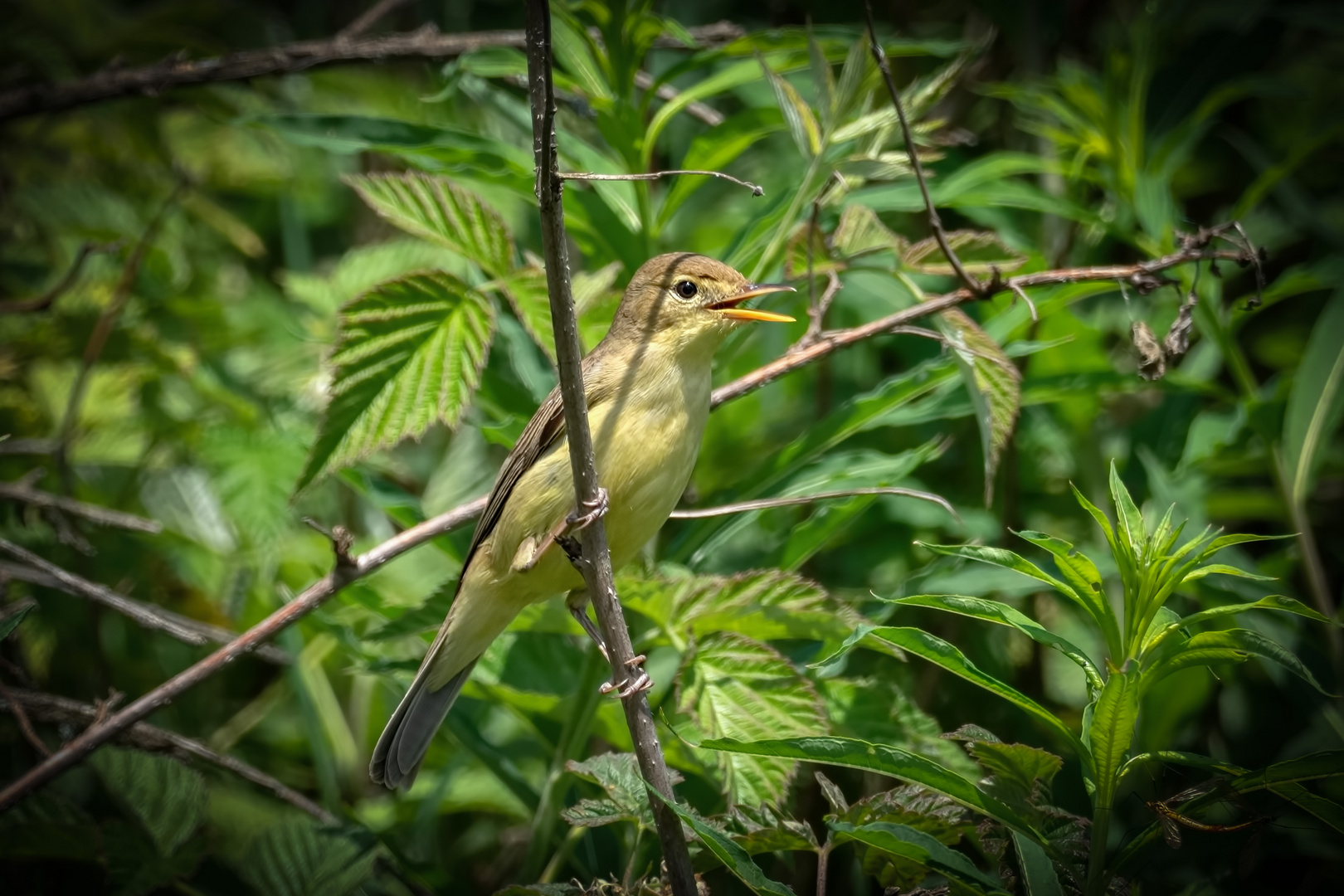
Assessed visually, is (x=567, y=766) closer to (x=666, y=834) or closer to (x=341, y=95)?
(x=666, y=834)

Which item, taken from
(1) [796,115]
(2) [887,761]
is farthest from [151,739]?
(1) [796,115]

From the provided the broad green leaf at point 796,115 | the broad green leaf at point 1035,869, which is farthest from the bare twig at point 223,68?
the broad green leaf at point 1035,869

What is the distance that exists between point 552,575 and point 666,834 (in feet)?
2.38

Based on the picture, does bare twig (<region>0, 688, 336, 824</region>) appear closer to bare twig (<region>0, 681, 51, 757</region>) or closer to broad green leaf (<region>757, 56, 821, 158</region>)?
bare twig (<region>0, 681, 51, 757</region>)

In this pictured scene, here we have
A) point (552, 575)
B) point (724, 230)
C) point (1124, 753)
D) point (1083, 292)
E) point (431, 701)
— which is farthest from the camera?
point (724, 230)

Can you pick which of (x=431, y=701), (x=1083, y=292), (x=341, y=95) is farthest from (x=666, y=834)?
(x=341, y=95)

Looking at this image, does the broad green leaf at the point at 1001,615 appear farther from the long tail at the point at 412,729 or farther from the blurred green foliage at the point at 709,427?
the long tail at the point at 412,729

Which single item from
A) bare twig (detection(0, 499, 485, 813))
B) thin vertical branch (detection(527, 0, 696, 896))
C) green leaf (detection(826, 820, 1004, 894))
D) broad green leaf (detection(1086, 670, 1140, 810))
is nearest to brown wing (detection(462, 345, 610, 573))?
bare twig (detection(0, 499, 485, 813))

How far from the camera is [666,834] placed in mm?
2035

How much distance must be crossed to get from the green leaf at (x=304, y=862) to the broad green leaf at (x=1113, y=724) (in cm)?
183

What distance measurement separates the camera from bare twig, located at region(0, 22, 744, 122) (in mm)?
3121

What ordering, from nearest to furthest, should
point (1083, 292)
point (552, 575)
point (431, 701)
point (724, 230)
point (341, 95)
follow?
point (552, 575), point (431, 701), point (1083, 292), point (724, 230), point (341, 95)

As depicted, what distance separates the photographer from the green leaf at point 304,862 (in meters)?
2.69

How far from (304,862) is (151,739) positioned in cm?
57
